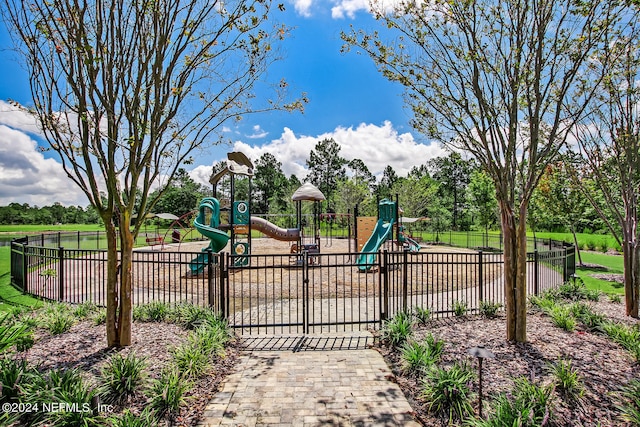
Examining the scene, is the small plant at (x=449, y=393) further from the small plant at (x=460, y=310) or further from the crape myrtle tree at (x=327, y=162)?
the crape myrtle tree at (x=327, y=162)

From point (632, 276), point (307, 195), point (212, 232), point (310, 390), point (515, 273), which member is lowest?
point (310, 390)

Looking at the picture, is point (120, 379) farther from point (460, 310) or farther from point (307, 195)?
point (307, 195)

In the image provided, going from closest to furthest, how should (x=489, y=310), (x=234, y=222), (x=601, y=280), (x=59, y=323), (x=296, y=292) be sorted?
(x=59, y=323) < (x=489, y=310) < (x=296, y=292) < (x=601, y=280) < (x=234, y=222)

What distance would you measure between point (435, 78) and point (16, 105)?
20.1 ft

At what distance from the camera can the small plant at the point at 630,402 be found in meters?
3.07

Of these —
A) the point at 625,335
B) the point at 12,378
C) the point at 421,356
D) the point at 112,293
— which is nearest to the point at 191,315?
the point at 112,293

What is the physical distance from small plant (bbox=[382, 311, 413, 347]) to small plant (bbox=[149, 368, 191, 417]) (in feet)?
10.1

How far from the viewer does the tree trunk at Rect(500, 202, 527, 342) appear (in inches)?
191

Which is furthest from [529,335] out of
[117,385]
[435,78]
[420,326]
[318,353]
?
[117,385]

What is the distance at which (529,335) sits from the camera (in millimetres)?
5160

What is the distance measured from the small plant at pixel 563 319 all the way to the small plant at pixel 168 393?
589 centimetres

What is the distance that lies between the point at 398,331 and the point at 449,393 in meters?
1.73

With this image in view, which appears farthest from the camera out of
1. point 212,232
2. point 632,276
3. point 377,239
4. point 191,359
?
point 377,239

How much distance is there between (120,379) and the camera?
11.9ft
